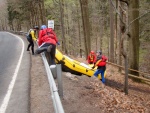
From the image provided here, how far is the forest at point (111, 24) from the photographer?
14.0m

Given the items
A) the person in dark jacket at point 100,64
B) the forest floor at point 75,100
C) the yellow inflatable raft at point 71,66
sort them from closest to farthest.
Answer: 1. the forest floor at point 75,100
2. the yellow inflatable raft at point 71,66
3. the person in dark jacket at point 100,64

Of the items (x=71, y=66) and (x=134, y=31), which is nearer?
(x=71, y=66)

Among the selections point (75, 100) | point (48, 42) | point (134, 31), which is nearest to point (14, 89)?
point (75, 100)

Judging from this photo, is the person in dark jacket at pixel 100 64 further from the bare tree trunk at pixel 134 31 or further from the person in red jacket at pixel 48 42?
the person in red jacket at pixel 48 42

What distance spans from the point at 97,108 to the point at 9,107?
2918 mm

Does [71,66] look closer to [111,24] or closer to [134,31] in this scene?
[134,31]

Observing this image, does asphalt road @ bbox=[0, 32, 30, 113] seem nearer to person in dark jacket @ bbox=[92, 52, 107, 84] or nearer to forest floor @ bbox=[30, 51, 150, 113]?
forest floor @ bbox=[30, 51, 150, 113]

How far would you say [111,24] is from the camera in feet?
64.2

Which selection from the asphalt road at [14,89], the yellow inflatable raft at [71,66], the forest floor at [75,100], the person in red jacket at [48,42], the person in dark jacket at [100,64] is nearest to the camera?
the asphalt road at [14,89]

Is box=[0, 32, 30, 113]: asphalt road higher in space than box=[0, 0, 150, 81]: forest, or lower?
lower

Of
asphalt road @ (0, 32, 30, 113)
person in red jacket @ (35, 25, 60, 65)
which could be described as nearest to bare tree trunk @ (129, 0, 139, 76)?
person in red jacket @ (35, 25, 60, 65)

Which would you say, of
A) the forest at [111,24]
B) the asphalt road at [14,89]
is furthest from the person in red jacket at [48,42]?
the forest at [111,24]

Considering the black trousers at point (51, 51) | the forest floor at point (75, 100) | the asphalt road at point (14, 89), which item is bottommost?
the forest floor at point (75, 100)

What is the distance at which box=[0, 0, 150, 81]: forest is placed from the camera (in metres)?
14.0
